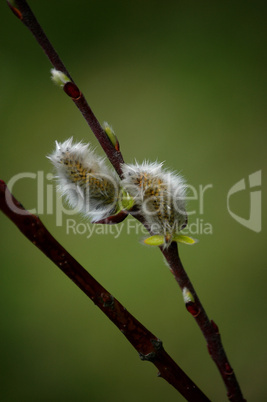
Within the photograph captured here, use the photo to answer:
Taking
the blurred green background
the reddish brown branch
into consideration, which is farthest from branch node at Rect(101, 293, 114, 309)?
the blurred green background

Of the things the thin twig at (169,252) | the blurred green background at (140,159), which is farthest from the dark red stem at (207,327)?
the blurred green background at (140,159)

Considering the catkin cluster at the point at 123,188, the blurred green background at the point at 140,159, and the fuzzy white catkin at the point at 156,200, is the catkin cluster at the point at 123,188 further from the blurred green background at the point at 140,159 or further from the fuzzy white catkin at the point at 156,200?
the blurred green background at the point at 140,159

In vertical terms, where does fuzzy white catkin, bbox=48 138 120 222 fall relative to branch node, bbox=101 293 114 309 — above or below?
above

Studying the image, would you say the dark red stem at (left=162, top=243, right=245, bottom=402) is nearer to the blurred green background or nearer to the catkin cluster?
the catkin cluster

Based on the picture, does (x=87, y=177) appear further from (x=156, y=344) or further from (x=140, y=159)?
(x=140, y=159)

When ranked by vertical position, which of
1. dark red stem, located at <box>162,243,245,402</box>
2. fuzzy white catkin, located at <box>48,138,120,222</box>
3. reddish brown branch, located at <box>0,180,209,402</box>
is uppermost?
fuzzy white catkin, located at <box>48,138,120,222</box>

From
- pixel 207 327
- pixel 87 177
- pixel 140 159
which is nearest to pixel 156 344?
pixel 207 327
